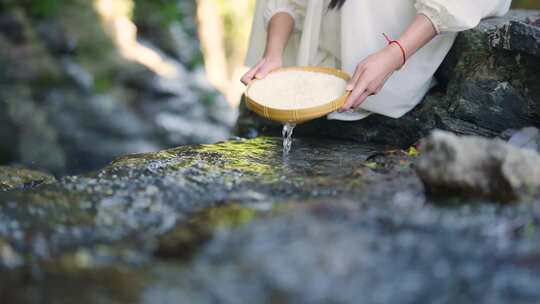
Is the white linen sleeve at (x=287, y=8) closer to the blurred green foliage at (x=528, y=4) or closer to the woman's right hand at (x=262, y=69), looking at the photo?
the woman's right hand at (x=262, y=69)

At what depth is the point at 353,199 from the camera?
163 centimetres

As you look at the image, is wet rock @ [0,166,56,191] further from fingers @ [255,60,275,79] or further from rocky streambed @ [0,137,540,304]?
fingers @ [255,60,275,79]

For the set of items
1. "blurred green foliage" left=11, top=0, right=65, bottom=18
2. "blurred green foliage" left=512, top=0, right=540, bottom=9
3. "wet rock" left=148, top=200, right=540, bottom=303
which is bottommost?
"wet rock" left=148, top=200, right=540, bottom=303

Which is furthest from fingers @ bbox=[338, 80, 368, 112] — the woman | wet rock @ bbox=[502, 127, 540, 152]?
wet rock @ bbox=[502, 127, 540, 152]

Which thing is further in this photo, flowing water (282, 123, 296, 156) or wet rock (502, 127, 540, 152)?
flowing water (282, 123, 296, 156)

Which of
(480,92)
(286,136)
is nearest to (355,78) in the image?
(286,136)

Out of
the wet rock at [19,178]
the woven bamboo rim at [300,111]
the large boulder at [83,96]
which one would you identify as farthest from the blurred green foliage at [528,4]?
the wet rock at [19,178]

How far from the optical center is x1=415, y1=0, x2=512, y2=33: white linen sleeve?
2324 mm

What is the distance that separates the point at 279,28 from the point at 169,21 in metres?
5.49

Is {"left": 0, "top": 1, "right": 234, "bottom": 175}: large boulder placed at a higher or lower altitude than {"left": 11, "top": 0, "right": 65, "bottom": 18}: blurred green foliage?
lower

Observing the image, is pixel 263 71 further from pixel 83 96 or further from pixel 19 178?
pixel 83 96

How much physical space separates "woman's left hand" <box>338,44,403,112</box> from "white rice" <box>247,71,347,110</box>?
0.06 m

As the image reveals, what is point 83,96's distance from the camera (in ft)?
19.9

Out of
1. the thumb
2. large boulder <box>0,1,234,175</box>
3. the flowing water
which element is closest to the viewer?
the flowing water
